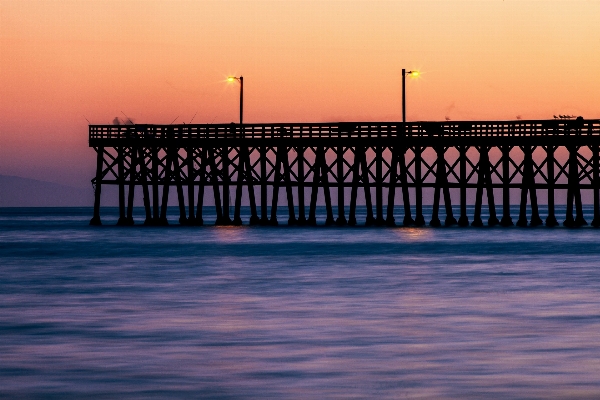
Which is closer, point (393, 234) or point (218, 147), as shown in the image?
point (393, 234)

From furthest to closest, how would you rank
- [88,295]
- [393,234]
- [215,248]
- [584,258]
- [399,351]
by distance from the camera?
[393,234]
[215,248]
[584,258]
[88,295]
[399,351]

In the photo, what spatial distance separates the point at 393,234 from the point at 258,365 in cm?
3533

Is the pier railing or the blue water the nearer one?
the blue water

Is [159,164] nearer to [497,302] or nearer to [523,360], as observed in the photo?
[497,302]

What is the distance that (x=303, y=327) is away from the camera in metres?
16.5

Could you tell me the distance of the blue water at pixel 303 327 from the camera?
1205 cm

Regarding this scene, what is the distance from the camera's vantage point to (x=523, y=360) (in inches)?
527

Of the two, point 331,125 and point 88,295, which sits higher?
point 331,125

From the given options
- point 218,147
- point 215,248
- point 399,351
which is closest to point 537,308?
point 399,351

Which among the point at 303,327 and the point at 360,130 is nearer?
the point at 303,327

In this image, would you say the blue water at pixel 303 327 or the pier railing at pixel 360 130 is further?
the pier railing at pixel 360 130

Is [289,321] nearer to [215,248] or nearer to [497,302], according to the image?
[497,302]

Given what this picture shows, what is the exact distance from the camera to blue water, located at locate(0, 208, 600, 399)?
12047 millimetres

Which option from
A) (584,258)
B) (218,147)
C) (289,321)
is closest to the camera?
(289,321)
